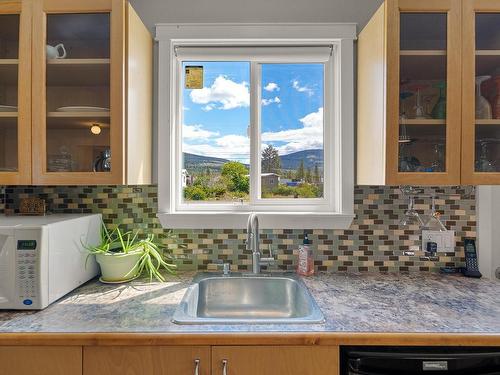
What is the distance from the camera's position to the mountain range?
1.77 meters

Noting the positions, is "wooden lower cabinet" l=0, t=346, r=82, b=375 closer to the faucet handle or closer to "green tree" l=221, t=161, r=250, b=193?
the faucet handle

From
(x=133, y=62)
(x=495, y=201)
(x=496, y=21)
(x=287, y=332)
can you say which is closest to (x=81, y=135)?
(x=133, y=62)

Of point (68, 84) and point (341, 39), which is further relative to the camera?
point (341, 39)

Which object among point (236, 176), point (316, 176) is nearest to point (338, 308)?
point (316, 176)

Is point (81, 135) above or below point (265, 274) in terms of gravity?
above

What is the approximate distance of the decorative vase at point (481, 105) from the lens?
1.34 meters

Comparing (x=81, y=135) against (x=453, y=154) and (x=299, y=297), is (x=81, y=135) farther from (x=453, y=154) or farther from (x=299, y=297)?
(x=453, y=154)

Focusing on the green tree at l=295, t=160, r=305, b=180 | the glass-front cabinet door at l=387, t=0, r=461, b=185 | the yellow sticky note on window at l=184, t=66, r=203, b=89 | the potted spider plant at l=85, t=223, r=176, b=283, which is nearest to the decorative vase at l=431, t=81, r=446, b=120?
the glass-front cabinet door at l=387, t=0, r=461, b=185

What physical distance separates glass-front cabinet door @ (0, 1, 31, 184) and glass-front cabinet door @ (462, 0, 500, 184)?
1.90 m

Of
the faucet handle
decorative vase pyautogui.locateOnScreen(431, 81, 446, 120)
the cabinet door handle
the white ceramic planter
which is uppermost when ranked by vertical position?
decorative vase pyautogui.locateOnScreen(431, 81, 446, 120)

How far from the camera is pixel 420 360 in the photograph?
98 centimetres

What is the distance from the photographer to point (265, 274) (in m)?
1.60

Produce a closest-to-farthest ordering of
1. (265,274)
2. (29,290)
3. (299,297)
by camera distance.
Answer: (29,290), (299,297), (265,274)

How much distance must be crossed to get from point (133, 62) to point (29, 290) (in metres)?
1.03
